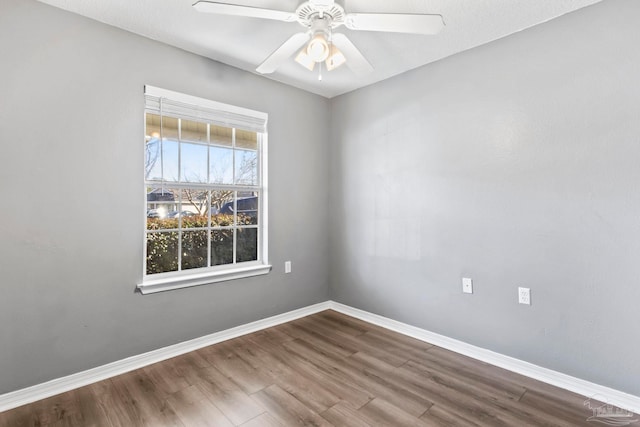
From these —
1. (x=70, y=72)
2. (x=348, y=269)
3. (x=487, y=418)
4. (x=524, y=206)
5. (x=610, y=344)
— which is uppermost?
(x=70, y=72)

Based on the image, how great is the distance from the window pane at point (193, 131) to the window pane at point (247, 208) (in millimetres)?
606

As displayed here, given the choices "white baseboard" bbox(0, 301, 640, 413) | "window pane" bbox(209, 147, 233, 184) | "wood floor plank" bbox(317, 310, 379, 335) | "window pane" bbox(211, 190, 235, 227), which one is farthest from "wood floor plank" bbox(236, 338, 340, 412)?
"window pane" bbox(209, 147, 233, 184)

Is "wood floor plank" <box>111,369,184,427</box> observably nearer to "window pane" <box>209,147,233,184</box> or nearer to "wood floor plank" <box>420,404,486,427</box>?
"wood floor plank" <box>420,404,486,427</box>

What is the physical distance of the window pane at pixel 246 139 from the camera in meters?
2.99

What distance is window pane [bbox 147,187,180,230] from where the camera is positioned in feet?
8.19

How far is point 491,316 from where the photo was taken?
242cm

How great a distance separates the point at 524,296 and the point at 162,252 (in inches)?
108

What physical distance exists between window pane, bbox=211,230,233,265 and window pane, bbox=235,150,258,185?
504 millimetres

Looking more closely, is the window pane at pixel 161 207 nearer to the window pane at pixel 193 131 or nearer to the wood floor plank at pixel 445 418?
the window pane at pixel 193 131

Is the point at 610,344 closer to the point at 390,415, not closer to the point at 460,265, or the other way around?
the point at 460,265

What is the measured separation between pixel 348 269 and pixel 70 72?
9.33 feet

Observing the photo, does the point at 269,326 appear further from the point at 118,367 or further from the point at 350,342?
the point at 118,367

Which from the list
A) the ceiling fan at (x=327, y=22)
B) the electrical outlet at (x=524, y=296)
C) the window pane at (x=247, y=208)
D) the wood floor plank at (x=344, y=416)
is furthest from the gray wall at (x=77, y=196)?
the electrical outlet at (x=524, y=296)

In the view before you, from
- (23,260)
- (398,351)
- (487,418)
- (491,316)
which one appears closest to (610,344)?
(491,316)
